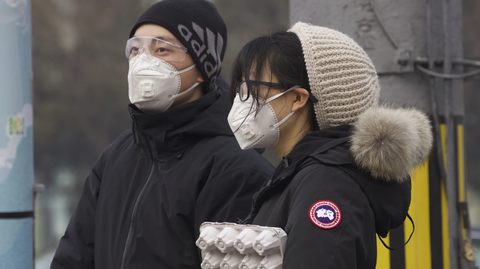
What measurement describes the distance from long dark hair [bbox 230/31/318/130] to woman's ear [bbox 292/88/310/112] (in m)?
0.02

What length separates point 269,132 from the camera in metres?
1.78

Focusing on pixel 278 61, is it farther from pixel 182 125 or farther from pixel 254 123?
pixel 182 125

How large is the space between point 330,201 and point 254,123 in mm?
526

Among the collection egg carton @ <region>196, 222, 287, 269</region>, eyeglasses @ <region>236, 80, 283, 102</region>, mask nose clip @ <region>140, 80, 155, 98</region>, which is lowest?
egg carton @ <region>196, 222, 287, 269</region>

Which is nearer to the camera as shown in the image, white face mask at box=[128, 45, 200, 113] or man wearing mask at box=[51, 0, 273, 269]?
man wearing mask at box=[51, 0, 273, 269]

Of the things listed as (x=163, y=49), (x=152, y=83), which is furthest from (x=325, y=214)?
(x=163, y=49)

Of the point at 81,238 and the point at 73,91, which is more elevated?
the point at 73,91

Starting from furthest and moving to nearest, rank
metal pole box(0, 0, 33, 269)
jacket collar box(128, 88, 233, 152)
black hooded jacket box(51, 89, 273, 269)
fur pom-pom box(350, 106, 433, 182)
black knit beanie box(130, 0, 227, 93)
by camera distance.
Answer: metal pole box(0, 0, 33, 269) < black knit beanie box(130, 0, 227, 93) < jacket collar box(128, 88, 233, 152) < black hooded jacket box(51, 89, 273, 269) < fur pom-pom box(350, 106, 433, 182)

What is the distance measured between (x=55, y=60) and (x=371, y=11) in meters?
7.21

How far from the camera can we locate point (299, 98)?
5.66ft

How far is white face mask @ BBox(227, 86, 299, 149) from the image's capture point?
1763mm

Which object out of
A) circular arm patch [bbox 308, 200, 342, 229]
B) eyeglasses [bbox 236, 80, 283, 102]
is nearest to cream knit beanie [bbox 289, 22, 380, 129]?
eyeglasses [bbox 236, 80, 283, 102]

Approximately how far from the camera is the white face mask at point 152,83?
2.39 metres

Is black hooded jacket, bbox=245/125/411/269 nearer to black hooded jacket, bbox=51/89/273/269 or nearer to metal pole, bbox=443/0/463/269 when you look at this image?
black hooded jacket, bbox=51/89/273/269
